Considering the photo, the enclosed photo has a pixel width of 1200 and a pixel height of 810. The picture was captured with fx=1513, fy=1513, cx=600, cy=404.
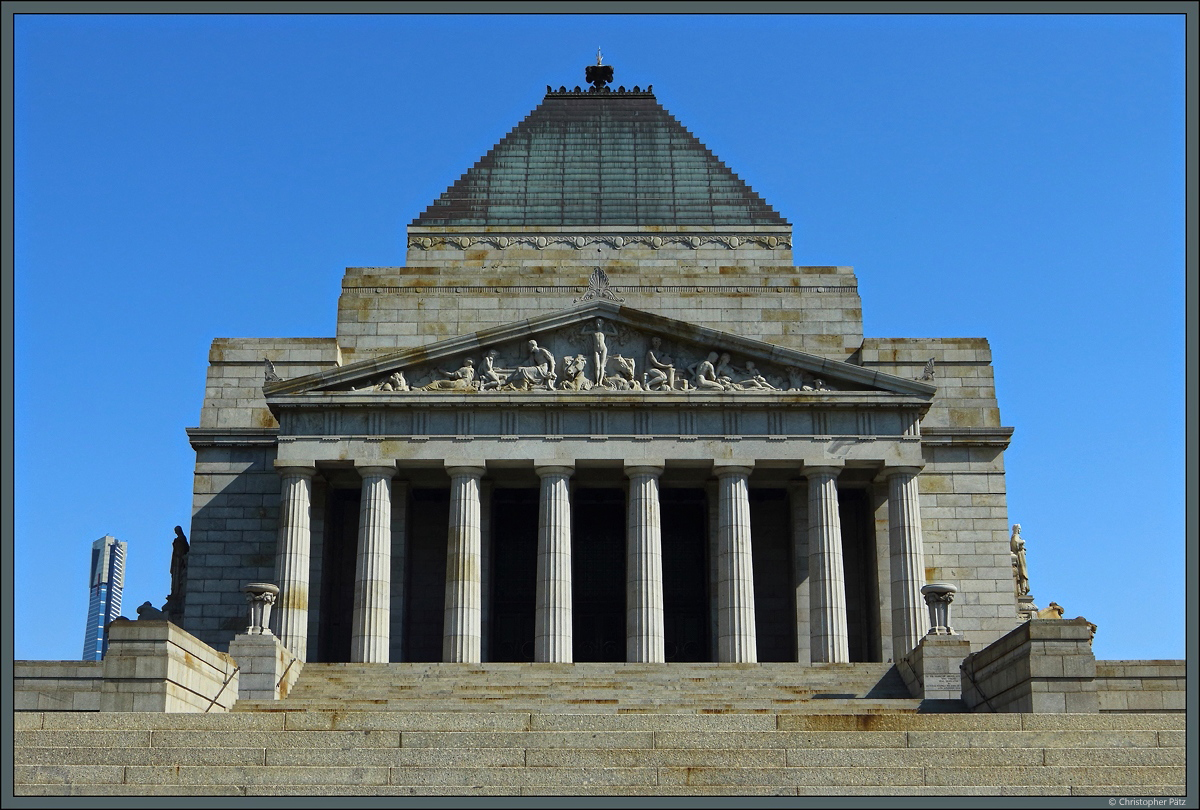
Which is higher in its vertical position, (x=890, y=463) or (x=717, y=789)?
(x=890, y=463)

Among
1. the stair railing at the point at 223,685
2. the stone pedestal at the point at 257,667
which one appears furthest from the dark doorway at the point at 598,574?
the stair railing at the point at 223,685

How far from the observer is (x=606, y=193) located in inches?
2318

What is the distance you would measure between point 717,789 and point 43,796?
10220 millimetres

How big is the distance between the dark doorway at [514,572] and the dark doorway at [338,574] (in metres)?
4.49

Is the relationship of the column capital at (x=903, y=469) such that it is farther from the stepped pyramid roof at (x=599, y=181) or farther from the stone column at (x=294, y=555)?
the stone column at (x=294, y=555)

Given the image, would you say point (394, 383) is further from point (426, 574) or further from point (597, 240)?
point (597, 240)

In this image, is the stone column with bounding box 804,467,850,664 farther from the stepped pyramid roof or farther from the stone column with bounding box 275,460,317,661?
the stepped pyramid roof

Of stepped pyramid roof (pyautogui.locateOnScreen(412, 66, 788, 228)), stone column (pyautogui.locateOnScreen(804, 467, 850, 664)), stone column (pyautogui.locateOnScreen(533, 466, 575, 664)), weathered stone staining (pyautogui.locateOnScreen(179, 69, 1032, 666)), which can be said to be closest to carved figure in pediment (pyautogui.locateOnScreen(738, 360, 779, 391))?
weathered stone staining (pyautogui.locateOnScreen(179, 69, 1032, 666))

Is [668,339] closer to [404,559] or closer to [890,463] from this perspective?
[890,463]

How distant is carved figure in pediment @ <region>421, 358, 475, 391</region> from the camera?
147 feet

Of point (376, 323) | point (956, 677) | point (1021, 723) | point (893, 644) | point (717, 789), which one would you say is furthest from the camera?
point (376, 323)

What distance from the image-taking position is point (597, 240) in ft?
186

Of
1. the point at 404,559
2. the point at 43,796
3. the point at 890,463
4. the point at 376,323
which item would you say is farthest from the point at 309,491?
the point at 43,796

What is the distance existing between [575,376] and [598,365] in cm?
77
